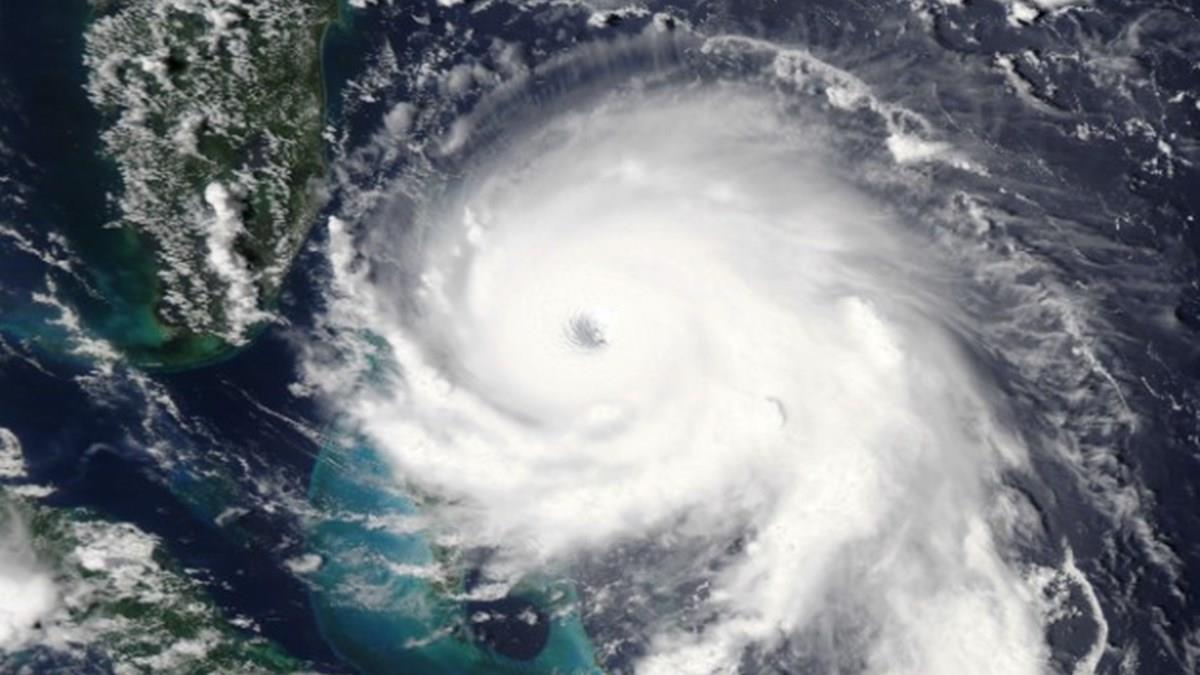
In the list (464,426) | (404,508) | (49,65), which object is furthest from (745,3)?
(49,65)

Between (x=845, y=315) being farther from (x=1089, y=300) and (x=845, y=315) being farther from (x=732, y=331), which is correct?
(x=1089, y=300)

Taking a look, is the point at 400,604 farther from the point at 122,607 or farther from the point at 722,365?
the point at 722,365

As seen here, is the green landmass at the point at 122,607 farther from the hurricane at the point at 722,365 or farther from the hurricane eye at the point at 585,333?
the hurricane eye at the point at 585,333

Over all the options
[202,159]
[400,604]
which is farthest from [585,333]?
[202,159]

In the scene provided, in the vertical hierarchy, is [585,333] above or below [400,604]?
above

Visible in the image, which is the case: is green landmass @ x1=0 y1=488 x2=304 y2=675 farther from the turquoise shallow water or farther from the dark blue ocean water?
the turquoise shallow water

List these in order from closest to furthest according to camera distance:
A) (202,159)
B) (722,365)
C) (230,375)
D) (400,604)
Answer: (722,365) → (202,159) → (230,375) → (400,604)

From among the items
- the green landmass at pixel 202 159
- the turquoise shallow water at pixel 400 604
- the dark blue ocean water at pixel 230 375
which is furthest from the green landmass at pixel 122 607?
the green landmass at pixel 202 159

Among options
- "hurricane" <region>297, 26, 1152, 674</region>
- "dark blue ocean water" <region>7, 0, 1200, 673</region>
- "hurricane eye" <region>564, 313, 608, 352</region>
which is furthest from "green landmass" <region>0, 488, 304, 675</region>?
"hurricane eye" <region>564, 313, 608, 352</region>
